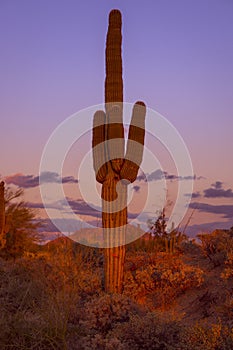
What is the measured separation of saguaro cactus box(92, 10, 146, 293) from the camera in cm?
1110

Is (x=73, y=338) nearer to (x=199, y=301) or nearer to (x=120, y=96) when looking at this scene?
(x=199, y=301)

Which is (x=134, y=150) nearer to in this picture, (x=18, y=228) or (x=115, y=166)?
(x=115, y=166)

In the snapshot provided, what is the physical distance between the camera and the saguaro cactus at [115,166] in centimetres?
1110

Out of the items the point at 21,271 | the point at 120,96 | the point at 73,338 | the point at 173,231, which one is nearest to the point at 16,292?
the point at 21,271

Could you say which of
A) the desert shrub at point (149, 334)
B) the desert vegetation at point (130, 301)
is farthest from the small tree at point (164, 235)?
the desert shrub at point (149, 334)

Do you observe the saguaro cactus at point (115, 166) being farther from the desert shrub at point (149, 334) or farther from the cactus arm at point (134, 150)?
the desert shrub at point (149, 334)

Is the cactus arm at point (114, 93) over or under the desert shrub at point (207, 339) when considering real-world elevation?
over

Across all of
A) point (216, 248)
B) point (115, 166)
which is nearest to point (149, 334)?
point (115, 166)

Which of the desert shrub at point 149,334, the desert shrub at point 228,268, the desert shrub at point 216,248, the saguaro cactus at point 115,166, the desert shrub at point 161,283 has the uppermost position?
the saguaro cactus at point 115,166

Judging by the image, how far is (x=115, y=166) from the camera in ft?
36.6

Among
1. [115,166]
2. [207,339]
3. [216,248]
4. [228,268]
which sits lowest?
[207,339]

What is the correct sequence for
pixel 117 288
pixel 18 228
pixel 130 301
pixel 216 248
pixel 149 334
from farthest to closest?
pixel 18 228 < pixel 216 248 < pixel 117 288 < pixel 130 301 < pixel 149 334

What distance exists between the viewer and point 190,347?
6816 mm

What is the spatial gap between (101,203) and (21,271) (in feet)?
12.6
